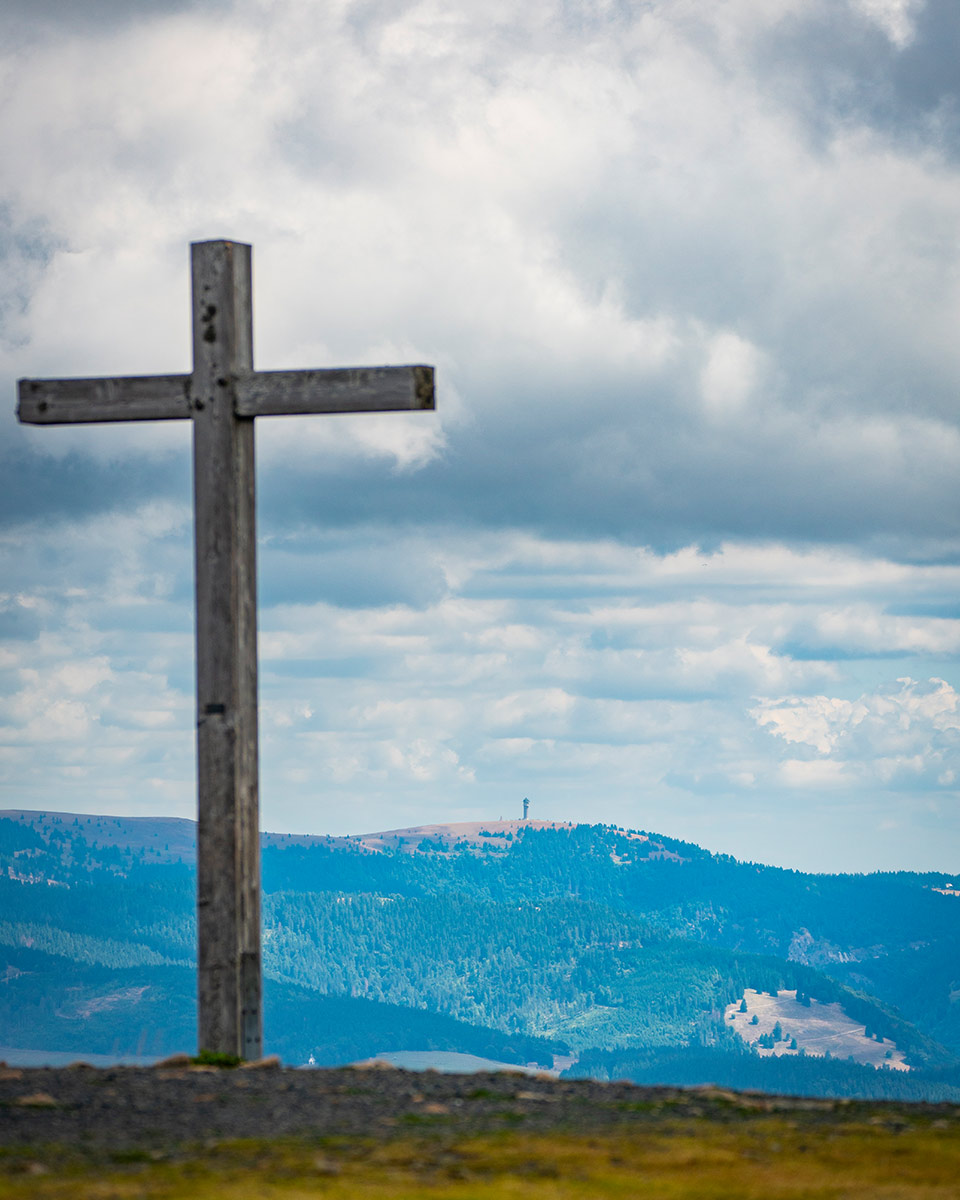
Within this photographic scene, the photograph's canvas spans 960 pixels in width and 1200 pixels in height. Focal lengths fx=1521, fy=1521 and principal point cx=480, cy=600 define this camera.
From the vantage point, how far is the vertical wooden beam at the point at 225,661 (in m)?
14.5

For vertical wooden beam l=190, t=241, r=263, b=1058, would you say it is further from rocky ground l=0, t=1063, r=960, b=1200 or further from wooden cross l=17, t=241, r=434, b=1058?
rocky ground l=0, t=1063, r=960, b=1200

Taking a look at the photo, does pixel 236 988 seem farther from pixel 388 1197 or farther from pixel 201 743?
pixel 388 1197

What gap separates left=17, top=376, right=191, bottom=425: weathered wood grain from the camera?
15.2 m

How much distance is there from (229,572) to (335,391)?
2.04 m

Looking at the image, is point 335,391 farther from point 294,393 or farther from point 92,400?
point 92,400

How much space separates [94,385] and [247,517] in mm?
2293

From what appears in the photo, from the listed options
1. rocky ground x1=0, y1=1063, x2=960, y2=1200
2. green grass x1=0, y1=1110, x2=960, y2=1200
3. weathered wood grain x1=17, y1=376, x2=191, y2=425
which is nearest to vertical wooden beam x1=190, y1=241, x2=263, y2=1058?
weathered wood grain x1=17, y1=376, x2=191, y2=425

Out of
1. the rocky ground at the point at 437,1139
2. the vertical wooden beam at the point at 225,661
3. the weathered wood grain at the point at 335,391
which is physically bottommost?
the rocky ground at the point at 437,1139

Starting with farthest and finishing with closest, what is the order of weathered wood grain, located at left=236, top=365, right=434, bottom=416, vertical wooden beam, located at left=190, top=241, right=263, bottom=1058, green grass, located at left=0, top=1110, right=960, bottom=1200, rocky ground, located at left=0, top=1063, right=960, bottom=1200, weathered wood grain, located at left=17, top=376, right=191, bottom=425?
1. weathered wood grain, located at left=17, top=376, right=191, bottom=425
2. weathered wood grain, located at left=236, top=365, right=434, bottom=416
3. vertical wooden beam, located at left=190, top=241, right=263, bottom=1058
4. rocky ground, located at left=0, top=1063, right=960, bottom=1200
5. green grass, located at left=0, top=1110, right=960, bottom=1200

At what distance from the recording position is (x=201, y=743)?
14.7 m

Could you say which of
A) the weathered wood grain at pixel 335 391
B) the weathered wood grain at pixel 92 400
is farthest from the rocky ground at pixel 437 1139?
the weathered wood grain at pixel 92 400

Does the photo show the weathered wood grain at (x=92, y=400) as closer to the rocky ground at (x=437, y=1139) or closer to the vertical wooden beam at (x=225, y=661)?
the vertical wooden beam at (x=225, y=661)

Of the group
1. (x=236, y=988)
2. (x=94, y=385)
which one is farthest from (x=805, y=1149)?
(x=94, y=385)

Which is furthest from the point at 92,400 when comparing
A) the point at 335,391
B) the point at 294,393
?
the point at 335,391
